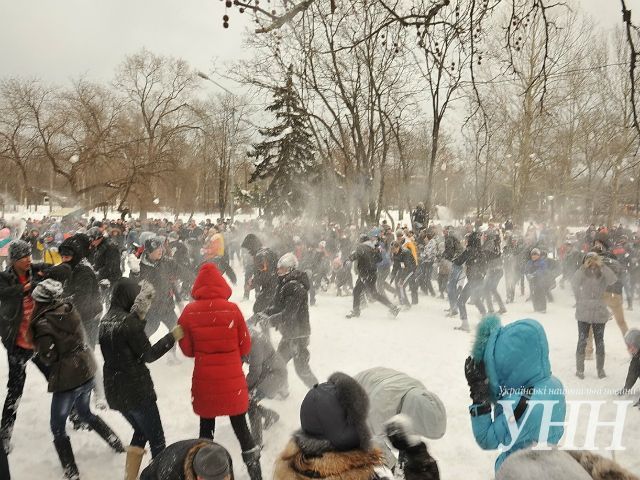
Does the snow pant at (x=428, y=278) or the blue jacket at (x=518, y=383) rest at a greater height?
the blue jacket at (x=518, y=383)

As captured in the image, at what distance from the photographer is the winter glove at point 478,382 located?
2775mm

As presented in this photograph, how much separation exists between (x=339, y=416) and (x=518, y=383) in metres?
1.23

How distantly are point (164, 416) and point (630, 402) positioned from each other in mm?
5284

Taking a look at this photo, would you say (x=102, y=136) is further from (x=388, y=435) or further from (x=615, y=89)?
(x=388, y=435)

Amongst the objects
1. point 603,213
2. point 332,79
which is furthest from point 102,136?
point 603,213

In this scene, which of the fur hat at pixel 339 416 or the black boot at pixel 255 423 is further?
the black boot at pixel 255 423

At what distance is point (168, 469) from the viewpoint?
2139 mm

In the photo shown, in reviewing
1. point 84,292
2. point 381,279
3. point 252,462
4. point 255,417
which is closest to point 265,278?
point 84,292

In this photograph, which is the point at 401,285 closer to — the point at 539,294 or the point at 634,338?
the point at 539,294

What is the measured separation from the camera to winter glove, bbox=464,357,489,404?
9.11 feet

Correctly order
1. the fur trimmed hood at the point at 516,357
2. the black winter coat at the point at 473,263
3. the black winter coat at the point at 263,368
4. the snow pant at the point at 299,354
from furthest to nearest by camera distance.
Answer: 1. the black winter coat at the point at 473,263
2. the snow pant at the point at 299,354
3. the black winter coat at the point at 263,368
4. the fur trimmed hood at the point at 516,357

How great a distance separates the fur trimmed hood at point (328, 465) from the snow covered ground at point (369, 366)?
2.48 m

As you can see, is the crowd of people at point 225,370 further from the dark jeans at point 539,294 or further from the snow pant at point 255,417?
the dark jeans at point 539,294

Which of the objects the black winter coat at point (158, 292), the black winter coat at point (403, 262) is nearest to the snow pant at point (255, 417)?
the black winter coat at point (158, 292)
